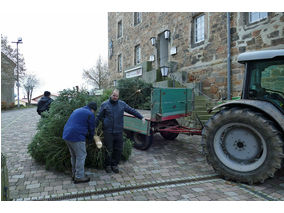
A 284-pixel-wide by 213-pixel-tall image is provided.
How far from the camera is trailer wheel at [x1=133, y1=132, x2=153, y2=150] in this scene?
19.0 feet

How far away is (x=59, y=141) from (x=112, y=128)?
3.78ft

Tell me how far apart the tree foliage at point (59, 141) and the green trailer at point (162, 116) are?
2.71 feet

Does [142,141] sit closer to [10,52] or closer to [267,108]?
[267,108]

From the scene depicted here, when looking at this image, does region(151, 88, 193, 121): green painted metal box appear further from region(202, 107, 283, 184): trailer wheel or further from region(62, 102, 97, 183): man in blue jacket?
region(62, 102, 97, 183): man in blue jacket

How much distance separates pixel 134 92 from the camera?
1055 centimetres

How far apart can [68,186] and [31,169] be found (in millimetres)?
1262

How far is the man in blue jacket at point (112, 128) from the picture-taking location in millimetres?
4312

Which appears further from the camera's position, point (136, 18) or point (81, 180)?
point (136, 18)

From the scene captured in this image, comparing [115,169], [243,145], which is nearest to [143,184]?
[115,169]

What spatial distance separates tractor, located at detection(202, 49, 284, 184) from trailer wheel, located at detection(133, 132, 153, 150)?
1.94m

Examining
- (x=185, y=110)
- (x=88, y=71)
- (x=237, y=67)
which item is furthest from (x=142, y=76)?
(x=88, y=71)

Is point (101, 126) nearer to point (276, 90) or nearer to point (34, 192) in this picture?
point (34, 192)

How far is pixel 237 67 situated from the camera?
8.73 metres

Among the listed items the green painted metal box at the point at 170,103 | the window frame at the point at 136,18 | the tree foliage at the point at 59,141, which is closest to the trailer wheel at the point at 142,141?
the green painted metal box at the point at 170,103
